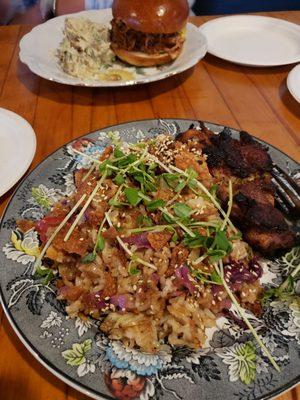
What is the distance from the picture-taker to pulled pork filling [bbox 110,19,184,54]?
2.72 metres

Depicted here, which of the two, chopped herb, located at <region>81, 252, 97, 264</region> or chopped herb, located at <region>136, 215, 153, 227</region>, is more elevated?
chopped herb, located at <region>136, 215, 153, 227</region>

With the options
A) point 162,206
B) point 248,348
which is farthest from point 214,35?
point 248,348

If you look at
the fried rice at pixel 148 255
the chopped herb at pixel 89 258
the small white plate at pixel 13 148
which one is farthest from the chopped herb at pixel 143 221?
the small white plate at pixel 13 148

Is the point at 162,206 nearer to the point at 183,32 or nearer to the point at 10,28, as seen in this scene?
the point at 183,32

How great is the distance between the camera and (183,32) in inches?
114

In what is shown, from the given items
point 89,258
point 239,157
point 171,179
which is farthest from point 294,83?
point 89,258

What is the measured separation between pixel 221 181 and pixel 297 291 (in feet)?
1.91

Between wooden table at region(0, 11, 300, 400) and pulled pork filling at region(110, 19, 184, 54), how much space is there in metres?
0.26

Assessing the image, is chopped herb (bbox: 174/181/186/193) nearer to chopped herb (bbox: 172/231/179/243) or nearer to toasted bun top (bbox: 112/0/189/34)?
chopped herb (bbox: 172/231/179/243)

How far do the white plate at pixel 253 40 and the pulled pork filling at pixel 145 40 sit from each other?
1.50ft

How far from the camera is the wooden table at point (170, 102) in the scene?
2.47 m

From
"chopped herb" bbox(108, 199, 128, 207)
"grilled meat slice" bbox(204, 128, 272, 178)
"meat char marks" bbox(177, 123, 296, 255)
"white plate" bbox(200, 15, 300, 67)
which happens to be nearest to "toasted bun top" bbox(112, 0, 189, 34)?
"white plate" bbox(200, 15, 300, 67)

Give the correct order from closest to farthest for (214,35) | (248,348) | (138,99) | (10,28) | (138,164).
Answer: (248,348)
(138,164)
(138,99)
(214,35)
(10,28)

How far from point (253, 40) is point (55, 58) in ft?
5.61
